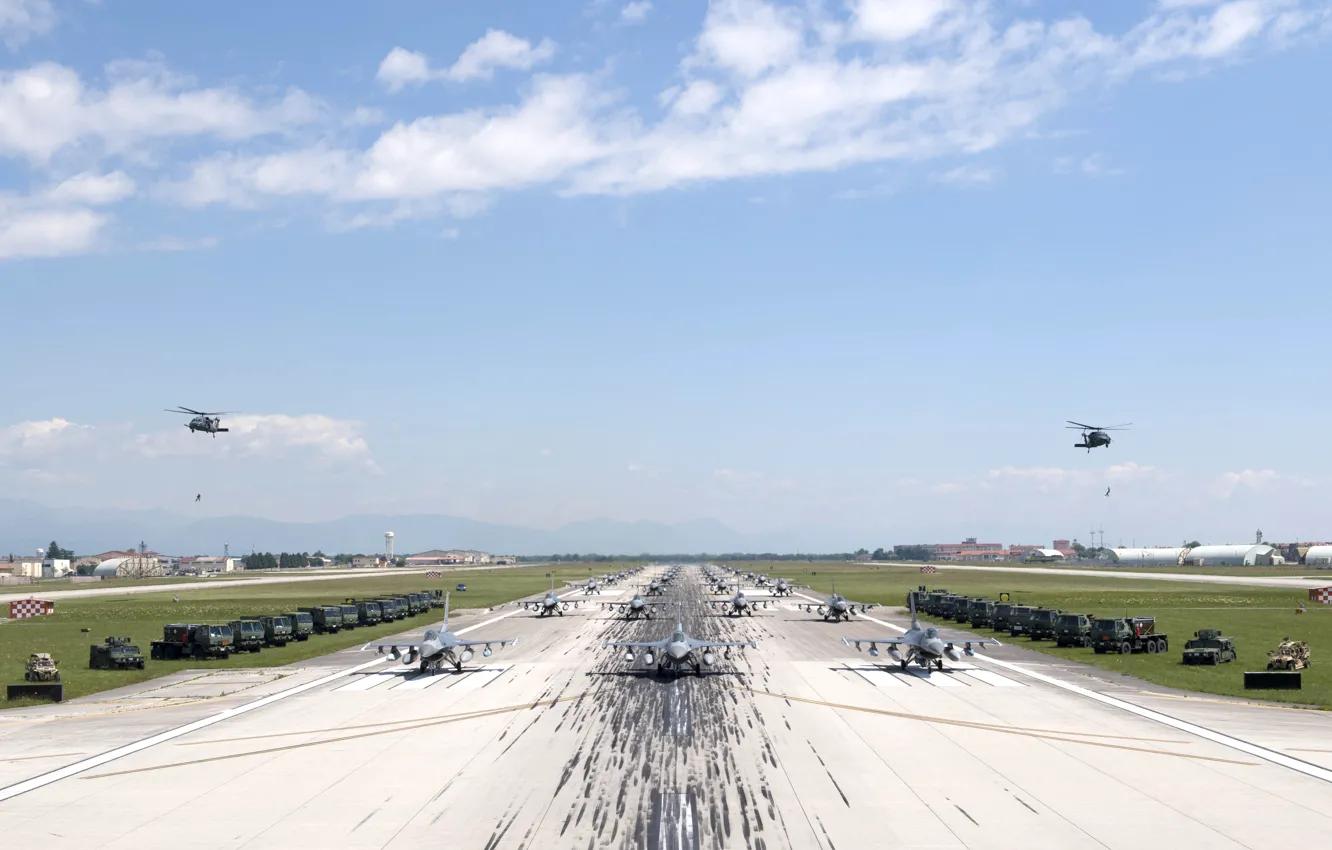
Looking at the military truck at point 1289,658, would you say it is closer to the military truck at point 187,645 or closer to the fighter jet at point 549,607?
the military truck at point 187,645

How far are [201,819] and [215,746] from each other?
38.4 ft

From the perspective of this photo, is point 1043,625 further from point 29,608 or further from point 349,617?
point 29,608

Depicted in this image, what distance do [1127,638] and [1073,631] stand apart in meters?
6.62

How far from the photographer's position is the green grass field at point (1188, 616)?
59438 mm

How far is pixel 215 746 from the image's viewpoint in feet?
137

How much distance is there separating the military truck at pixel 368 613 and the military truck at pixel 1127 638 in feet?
232

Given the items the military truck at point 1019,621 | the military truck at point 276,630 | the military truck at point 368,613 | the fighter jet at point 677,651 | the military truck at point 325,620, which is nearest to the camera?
the fighter jet at point 677,651

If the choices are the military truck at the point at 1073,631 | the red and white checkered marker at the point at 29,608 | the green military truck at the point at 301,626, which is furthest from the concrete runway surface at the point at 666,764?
the red and white checkered marker at the point at 29,608

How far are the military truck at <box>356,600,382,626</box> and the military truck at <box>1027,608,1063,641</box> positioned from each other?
216 feet

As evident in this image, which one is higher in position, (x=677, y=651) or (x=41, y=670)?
(x=677, y=651)

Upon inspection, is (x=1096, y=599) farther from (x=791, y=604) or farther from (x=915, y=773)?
(x=915, y=773)

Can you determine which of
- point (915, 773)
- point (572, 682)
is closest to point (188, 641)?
point (572, 682)

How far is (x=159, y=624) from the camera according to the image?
103688 millimetres

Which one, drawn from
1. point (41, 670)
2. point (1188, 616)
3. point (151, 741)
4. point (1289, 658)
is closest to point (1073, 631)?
point (1289, 658)
